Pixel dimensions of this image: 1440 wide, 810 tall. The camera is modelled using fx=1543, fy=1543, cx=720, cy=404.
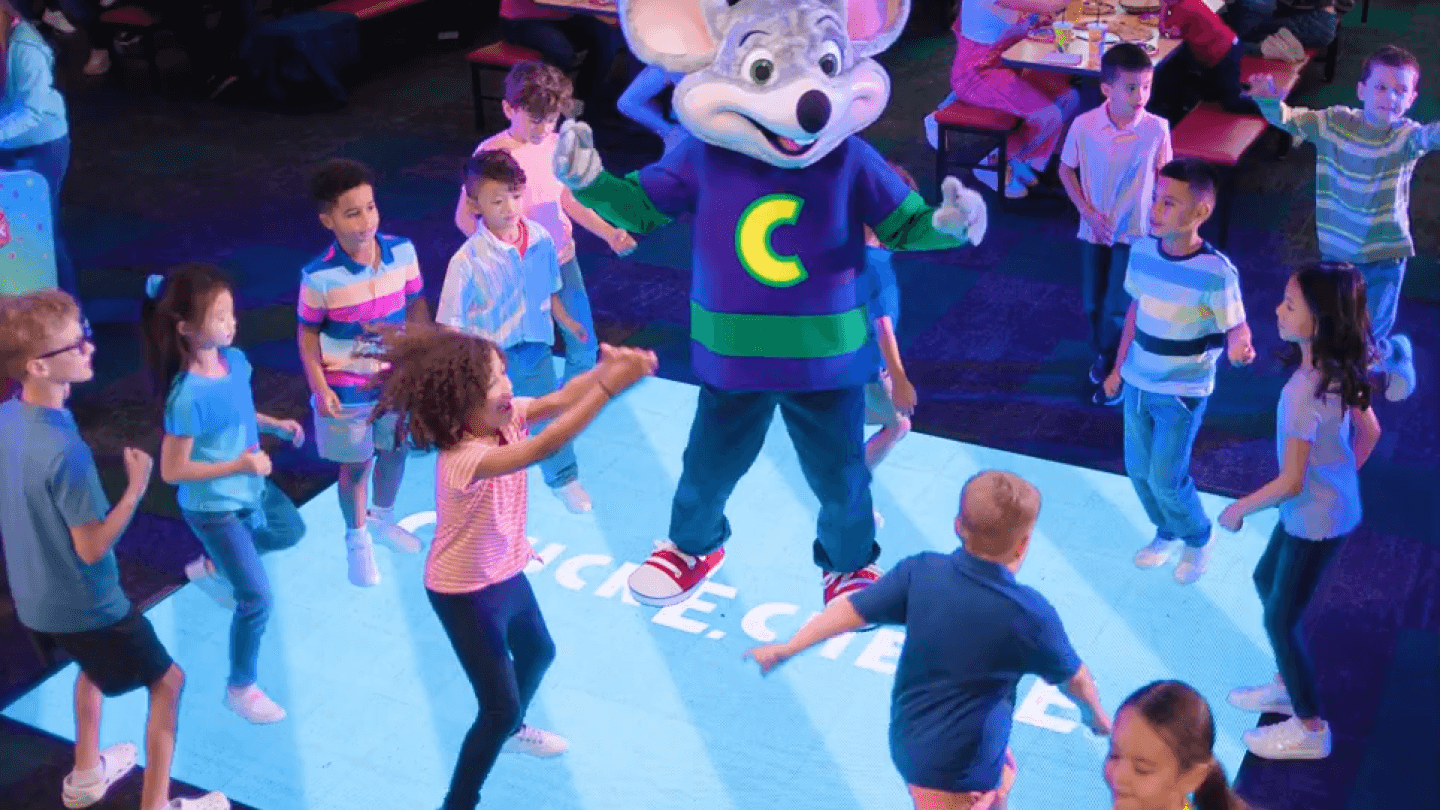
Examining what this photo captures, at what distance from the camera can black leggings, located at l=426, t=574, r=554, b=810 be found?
3.82m

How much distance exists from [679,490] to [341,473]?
119cm

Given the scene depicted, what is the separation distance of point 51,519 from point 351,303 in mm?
1275

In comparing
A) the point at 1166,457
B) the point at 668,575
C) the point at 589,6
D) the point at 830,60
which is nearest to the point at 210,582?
the point at 668,575

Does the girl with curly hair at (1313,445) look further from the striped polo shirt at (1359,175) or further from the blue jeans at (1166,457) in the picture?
the striped polo shirt at (1359,175)

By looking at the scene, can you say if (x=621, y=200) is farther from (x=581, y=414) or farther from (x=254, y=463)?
(x=254, y=463)

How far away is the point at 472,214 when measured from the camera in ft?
18.1

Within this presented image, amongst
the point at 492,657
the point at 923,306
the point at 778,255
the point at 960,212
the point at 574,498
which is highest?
the point at 960,212

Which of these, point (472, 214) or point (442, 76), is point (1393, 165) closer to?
point (472, 214)

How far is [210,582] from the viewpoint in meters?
5.07

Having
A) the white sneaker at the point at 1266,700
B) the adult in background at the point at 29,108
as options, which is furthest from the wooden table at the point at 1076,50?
the adult in background at the point at 29,108

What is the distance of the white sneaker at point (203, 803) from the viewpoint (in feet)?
13.7

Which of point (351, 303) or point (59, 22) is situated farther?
point (59, 22)

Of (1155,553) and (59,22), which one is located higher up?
(1155,553)

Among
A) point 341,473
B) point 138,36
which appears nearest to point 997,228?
point 341,473
